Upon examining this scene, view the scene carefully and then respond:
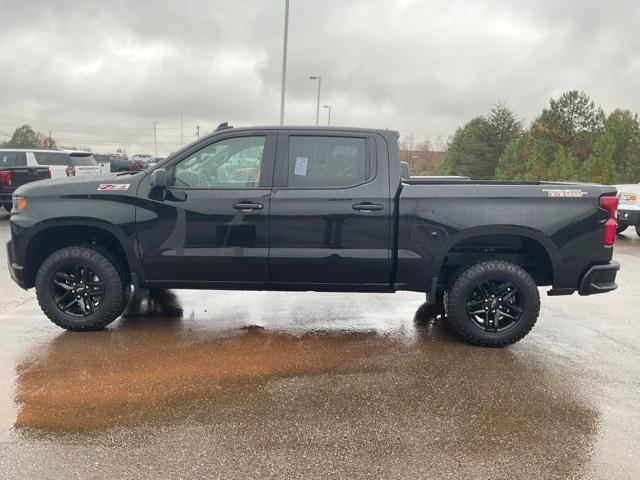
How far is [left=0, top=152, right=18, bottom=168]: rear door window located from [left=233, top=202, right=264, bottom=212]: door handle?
515 inches

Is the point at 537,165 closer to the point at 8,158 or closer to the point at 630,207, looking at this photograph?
the point at 630,207

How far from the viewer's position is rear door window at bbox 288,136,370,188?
15.1 feet

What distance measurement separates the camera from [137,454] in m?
2.84

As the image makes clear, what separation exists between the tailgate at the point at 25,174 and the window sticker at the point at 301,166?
36.2 feet

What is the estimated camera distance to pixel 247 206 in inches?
178

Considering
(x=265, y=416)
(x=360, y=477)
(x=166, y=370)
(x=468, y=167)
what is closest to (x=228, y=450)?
(x=265, y=416)

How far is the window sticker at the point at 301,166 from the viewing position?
463cm

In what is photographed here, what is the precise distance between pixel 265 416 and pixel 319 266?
1.61 meters

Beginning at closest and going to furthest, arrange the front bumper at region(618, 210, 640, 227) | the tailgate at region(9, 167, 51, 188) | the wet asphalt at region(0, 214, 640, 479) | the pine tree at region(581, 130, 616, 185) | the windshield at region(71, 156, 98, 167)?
the wet asphalt at region(0, 214, 640, 479) → the front bumper at region(618, 210, 640, 227) → the tailgate at region(9, 167, 51, 188) → the windshield at region(71, 156, 98, 167) → the pine tree at region(581, 130, 616, 185)

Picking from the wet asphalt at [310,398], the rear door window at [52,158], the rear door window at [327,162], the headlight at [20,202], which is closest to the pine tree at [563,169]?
the rear door window at [52,158]

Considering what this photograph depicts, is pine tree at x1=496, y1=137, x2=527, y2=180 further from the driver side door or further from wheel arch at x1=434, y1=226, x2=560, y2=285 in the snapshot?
the driver side door

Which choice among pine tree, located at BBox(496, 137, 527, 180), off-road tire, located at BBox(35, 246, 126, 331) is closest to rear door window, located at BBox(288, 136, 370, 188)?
off-road tire, located at BBox(35, 246, 126, 331)

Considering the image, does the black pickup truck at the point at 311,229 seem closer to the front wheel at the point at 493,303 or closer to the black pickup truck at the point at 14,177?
the front wheel at the point at 493,303

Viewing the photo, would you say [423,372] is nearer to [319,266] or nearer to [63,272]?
[319,266]
